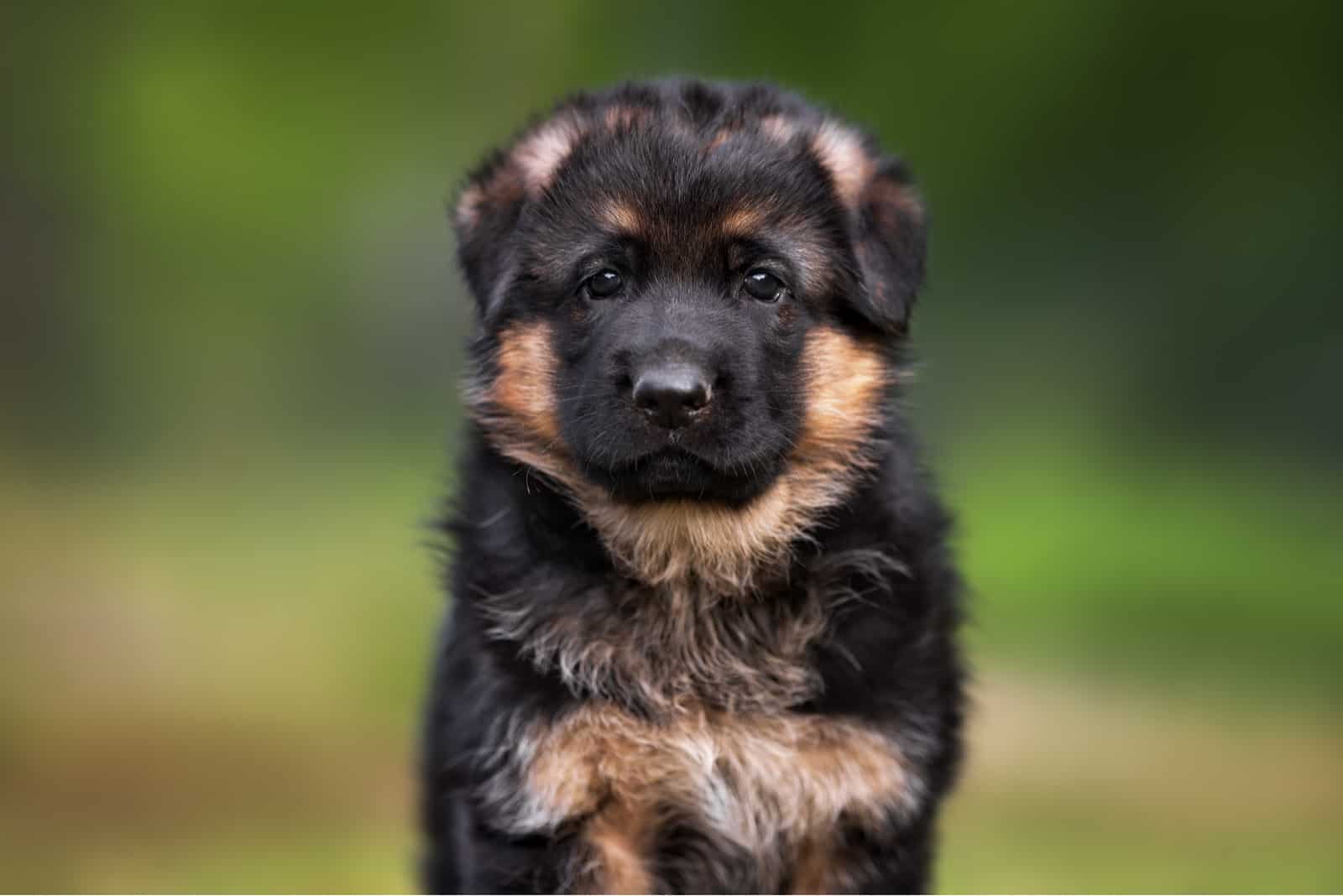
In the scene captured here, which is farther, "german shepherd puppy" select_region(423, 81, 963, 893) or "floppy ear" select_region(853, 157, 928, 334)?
"floppy ear" select_region(853, 157, 928, 334)

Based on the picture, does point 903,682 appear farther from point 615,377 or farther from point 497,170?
point 497,170

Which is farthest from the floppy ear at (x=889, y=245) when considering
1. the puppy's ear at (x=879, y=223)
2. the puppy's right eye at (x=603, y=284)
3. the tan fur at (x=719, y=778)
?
the tan fur at (x=719, y=778)

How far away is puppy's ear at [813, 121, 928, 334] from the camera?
4.58 meters

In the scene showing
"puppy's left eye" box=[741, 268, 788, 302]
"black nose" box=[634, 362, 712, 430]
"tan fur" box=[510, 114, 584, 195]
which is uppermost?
"tan fur" box=[510, 114, 584, 195]

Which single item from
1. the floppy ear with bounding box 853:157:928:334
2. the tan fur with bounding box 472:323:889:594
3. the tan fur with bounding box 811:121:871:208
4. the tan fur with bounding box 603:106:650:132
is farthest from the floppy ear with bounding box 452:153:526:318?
the floppy ear with bounding box 853:157:928:334

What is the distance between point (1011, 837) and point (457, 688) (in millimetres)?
3663

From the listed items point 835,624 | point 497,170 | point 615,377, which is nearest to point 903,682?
point 835,624

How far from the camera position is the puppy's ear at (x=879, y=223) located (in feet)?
15.0

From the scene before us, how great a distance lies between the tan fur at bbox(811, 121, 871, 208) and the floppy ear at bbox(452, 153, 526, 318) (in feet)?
2.70

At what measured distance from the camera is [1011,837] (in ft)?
24.7

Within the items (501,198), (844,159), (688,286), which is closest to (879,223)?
(844,159)

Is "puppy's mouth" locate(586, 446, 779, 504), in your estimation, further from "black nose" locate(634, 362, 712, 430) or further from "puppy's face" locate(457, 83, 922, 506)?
"black nose" locate(634, 362, 712, 430)

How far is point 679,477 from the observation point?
4.32 metres

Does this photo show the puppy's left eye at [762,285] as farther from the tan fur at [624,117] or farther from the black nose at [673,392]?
the tan fur at [624,117]
